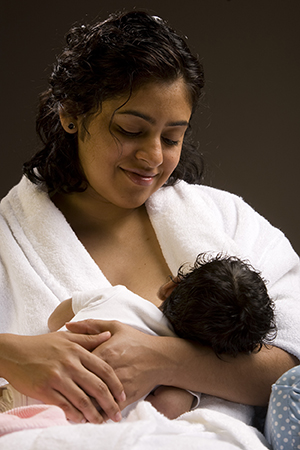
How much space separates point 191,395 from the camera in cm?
128

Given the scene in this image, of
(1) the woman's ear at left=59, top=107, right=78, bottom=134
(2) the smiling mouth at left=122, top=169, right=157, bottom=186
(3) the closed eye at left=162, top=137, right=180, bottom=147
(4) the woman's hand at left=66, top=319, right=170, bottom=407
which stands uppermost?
(1) the woman's ear at left=59, top=107, right=78, bottom=134

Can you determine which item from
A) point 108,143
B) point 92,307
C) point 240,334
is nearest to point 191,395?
point 240,334

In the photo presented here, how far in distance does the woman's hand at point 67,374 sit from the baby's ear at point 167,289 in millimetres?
275

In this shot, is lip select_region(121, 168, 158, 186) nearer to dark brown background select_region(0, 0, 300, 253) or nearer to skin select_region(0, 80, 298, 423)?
skin select_region(0, 80, 298, 423)

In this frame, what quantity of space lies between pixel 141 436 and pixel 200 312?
382mm

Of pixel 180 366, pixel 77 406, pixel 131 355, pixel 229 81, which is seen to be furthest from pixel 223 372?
pixel 229 81

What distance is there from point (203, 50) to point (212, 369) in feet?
5.42

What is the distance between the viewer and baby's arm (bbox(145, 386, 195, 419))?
121cm

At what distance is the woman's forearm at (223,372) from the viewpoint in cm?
125

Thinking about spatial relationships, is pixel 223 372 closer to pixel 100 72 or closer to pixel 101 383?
pixel 101 383

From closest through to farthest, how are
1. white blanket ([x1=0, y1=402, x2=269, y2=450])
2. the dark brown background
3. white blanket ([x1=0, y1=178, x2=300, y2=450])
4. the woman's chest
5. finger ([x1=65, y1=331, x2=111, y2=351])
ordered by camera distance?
white blanket ([x1=0, y1=402, x2=269, y2=450]) → finger ([x1=65, y1=331, x2=111, y2=351]) → white blanket ([x1=0, y1=178, x2=300, y2=450]) → the woman's chest → the dark brown background

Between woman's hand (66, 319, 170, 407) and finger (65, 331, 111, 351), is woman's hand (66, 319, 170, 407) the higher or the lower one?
the lower one

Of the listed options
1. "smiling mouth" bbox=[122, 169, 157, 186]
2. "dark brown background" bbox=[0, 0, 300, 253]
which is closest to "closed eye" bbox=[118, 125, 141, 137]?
"smiling mouth" bbox=[122, 169, 157, 186]

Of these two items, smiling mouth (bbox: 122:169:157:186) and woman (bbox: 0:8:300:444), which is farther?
smiling mouth (bbox: 122:169:157:186)
